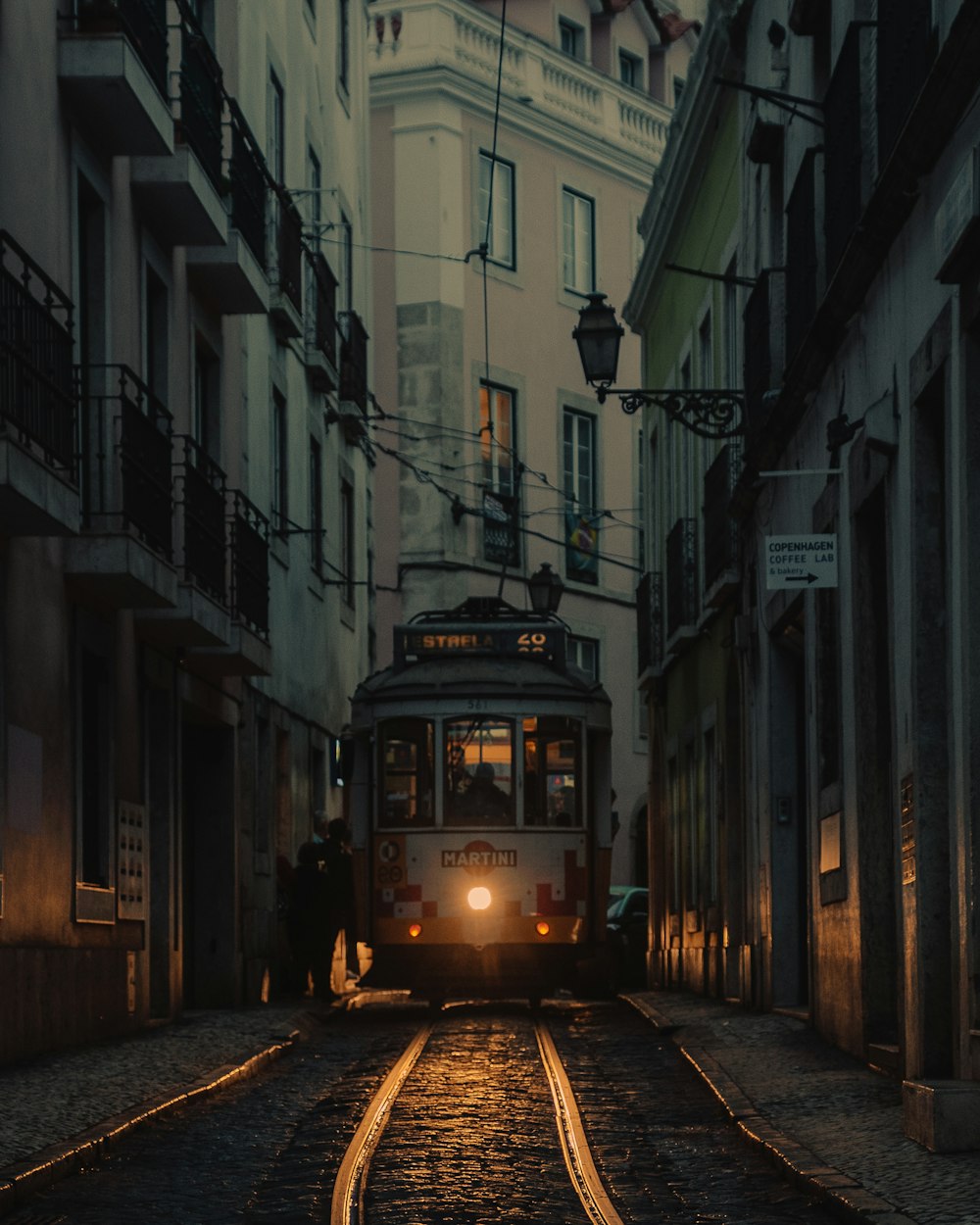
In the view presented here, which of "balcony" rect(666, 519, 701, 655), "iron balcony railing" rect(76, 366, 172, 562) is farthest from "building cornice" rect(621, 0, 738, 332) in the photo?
"iron balcony railing" rect(76, 366, 172, 562)

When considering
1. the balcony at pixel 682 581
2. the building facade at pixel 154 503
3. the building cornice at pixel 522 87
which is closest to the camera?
the building facade at pixel 154 503

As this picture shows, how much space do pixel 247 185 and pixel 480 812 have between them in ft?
18.8

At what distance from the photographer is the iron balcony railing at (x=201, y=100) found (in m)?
18.2

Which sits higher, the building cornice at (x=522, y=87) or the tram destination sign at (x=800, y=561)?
the building cornice at (x=522, y=87)

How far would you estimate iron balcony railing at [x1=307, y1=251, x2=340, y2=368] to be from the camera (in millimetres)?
26953

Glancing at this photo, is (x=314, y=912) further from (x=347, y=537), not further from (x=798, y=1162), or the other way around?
(x=798, y=1162)

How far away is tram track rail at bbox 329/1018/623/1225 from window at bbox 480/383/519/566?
885 inches

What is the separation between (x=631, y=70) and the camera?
43.1 metres

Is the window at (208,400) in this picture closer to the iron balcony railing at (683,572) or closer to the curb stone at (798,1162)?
the iron balcony railing at (683,572)

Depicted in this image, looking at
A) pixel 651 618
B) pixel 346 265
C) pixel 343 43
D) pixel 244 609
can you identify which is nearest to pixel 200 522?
pixel 244 609

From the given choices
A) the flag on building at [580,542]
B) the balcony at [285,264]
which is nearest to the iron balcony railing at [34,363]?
the balcony at [285,264]

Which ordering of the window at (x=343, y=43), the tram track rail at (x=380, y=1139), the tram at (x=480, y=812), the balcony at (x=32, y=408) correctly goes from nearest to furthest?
the tram track rail at (x=380, y=1139), the balcony at (x=32, y=408), the tram at (x=480, y=812), the window at (x=343, y=43)

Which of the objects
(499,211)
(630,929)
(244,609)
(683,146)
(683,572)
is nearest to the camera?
(244,609)

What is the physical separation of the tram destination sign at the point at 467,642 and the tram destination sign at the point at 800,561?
754 cm
